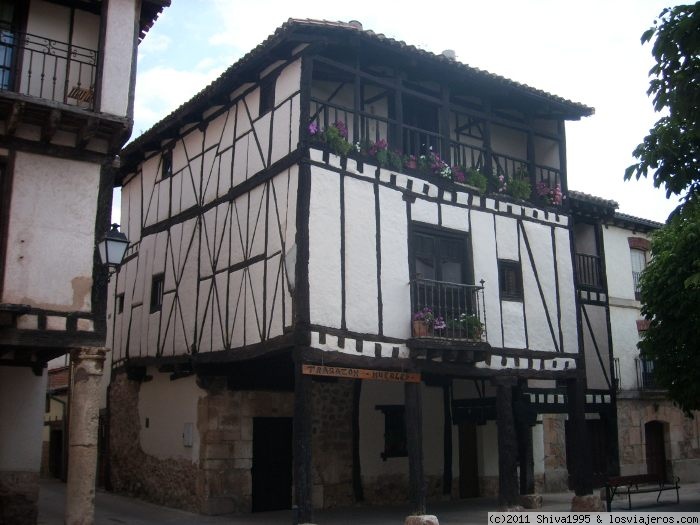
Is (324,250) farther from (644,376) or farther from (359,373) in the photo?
(644,376)

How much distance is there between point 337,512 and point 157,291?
20.9ft

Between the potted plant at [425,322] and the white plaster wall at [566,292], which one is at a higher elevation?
the white plaster wall at [566,292]

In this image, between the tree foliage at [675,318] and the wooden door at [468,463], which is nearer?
the tree foliage at [675,318]

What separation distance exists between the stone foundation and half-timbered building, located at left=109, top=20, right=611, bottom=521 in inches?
137

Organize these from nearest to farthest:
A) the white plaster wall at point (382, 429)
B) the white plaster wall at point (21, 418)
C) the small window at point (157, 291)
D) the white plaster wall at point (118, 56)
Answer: the white plaster wall at point (118, 56)
the white plaster wall at point (21, 418)
the white plaster wall at point (382, 429)
the small window at point (157, 291)

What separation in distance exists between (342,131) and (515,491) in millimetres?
7095

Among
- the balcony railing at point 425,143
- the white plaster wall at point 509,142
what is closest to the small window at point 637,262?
the balcony railing at point 425,143

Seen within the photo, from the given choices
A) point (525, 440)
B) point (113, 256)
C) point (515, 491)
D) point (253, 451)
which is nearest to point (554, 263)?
point (525, 440)

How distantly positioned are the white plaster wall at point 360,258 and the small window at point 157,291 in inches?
238

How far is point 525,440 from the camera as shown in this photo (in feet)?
49.8

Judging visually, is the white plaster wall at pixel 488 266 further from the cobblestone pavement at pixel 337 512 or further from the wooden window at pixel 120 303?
the wooden window at pixel 120 303

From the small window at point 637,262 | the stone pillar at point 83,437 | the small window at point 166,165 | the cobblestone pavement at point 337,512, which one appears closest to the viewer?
the stone pillar at point 83,437

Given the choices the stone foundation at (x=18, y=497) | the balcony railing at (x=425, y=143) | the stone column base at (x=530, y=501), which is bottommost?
the stone column base at (x=530, y=501)

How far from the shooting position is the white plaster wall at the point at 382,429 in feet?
51.0
